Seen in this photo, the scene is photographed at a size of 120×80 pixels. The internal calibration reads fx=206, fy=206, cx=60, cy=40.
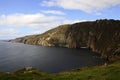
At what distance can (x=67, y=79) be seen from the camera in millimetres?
41188

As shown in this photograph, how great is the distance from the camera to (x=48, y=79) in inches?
1658

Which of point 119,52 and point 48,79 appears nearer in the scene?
point 48,79

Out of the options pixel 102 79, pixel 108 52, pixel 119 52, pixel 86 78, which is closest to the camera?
pixel 102 79

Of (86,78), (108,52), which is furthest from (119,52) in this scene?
(86,78)

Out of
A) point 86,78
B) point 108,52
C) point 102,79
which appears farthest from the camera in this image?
point 108,52

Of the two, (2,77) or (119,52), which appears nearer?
(2,77)

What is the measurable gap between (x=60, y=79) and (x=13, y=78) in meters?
9.44

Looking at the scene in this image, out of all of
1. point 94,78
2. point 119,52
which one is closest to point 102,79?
point 94,78

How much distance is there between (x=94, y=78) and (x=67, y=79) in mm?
5407

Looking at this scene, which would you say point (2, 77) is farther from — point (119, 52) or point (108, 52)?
point (108, 52)

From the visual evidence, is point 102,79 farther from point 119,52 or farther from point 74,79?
point 119,52

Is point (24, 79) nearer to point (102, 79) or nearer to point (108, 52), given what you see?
point (102, 79)

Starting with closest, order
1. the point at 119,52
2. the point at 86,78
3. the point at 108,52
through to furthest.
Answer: the point at 86,78 → the point at 119,52 → the point at 108,52

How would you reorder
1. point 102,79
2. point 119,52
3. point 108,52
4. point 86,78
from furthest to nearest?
→ point 108,52 < point 119,52 < point 86,78 < point 102,79
